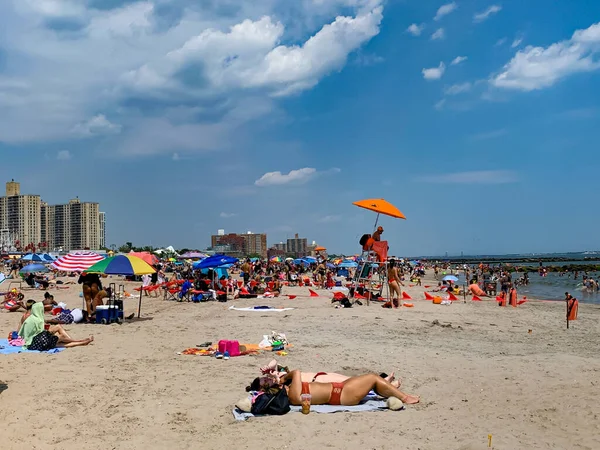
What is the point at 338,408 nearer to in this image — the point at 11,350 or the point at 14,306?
the point at 11,350

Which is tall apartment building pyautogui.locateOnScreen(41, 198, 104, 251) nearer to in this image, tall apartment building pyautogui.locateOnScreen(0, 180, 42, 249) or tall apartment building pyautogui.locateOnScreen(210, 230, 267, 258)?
tall apartment building pyautogui.locateOnScreen(0, 180, 42, 249)

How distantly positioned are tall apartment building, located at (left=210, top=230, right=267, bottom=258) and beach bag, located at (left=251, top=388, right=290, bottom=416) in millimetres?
115748

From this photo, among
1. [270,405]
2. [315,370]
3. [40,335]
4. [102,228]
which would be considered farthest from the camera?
[102,228]

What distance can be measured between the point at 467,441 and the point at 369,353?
151 inches

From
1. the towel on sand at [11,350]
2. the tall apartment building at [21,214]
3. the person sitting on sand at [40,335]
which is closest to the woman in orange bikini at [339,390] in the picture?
the towel on sand at [11,350]

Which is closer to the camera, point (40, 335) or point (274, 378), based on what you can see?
point (274, 378)

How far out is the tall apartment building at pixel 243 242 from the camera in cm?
12838

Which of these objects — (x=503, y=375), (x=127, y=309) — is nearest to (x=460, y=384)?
(x=503, y=375)

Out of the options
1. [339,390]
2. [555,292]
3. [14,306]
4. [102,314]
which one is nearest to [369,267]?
[102,314]

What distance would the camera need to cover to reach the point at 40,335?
8.28 m

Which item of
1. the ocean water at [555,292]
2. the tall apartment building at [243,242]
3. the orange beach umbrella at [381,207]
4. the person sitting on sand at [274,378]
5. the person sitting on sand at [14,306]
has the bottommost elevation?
the ocean water at [555,292]

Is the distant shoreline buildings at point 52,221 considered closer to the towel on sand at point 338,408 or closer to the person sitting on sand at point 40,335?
the person sitting on sand at point 40,335

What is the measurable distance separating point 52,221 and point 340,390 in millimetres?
135810

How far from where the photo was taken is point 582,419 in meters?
5.05
